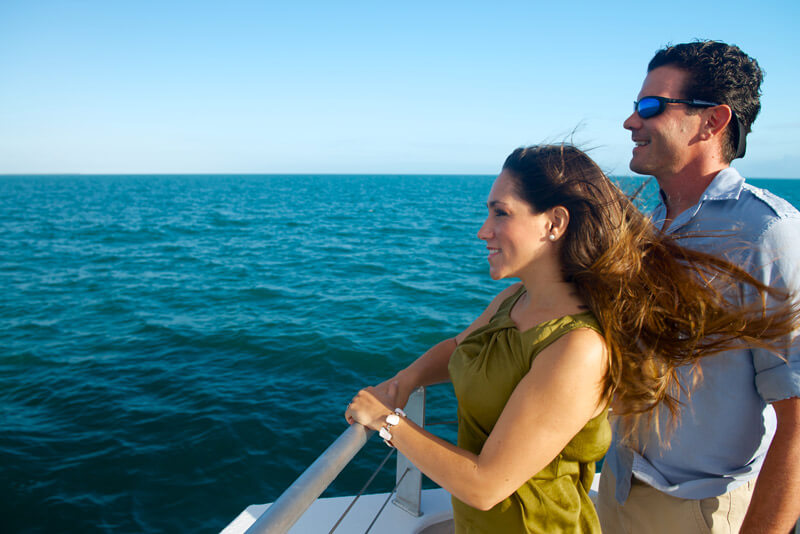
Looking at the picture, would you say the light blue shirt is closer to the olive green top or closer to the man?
the man

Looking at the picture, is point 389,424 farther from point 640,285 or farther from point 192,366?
point 192,366

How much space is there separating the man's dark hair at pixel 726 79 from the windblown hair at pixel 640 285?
2.17ft

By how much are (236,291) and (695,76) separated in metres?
13.8

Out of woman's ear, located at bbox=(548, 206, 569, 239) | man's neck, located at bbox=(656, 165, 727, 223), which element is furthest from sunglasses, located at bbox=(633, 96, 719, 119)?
woman's ear, located at bbox=(548, 206, 569, 239)

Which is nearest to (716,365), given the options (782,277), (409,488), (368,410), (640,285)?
(782,277)

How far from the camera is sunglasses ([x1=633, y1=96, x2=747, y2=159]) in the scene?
1.72m

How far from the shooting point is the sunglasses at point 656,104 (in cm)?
173

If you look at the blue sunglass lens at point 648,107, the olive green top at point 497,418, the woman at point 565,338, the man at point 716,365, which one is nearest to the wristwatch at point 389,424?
the woman at point 565,338

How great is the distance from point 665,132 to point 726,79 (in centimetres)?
24

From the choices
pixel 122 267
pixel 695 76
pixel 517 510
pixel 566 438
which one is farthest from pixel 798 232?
pixel 122 267

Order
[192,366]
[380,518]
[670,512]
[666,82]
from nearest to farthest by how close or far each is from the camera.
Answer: [670,512] → [666,82] → [380,518] → [192,366]

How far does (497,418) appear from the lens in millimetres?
1344

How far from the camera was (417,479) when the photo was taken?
2.39 meters

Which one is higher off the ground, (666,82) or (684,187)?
(666,82)
